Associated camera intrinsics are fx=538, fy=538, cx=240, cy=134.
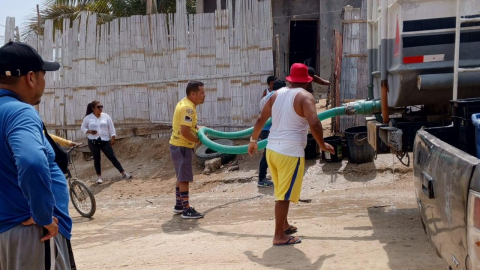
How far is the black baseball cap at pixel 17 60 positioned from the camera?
118 inches

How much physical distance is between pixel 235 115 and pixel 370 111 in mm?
5343

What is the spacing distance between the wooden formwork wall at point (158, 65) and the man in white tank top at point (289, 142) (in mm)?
5505

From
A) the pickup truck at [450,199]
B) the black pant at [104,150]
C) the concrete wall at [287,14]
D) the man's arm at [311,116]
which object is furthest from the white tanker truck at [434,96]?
the concrete wall at [287,14]

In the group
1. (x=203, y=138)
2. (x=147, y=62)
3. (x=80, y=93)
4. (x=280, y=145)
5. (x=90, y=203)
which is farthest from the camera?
(x=80, y=93)

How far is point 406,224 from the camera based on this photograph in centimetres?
622

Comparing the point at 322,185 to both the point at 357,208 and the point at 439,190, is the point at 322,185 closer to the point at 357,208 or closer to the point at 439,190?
the point at 357,208

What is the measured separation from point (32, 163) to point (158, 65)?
9877 millimetres

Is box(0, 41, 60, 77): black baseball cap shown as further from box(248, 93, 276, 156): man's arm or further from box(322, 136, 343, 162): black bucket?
box(322, 136, 343, 162): black bucket

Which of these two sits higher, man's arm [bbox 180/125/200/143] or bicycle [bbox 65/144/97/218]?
man's arm [bbox 180/125/200/143]

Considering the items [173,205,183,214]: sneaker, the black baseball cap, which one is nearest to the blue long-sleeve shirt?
the black baseball cap

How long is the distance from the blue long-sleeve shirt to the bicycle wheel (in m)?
5.49

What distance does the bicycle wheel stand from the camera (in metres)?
8.45

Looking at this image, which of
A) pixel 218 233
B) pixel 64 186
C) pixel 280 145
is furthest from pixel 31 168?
pixel 218 233

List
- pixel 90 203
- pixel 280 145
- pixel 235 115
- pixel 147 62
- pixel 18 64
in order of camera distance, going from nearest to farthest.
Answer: pixel 18 64, pixel 280 145, pixel 90 203, pixel 235 115, pixel 147 62
